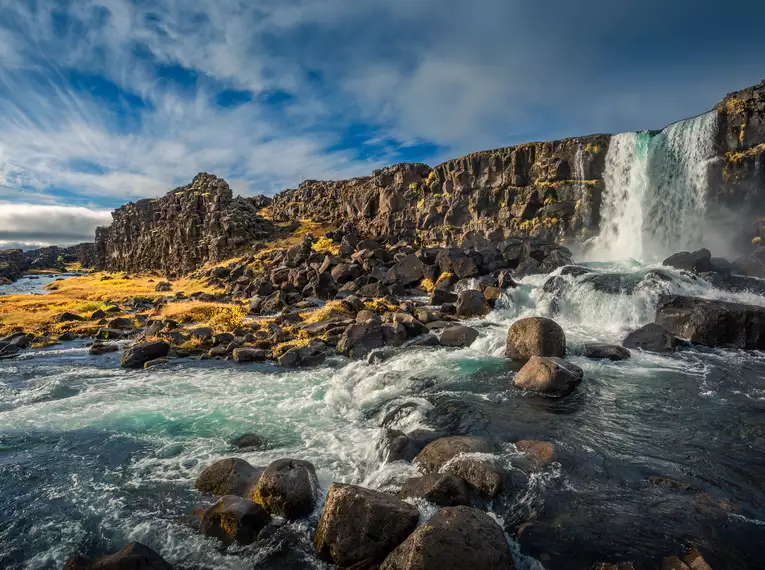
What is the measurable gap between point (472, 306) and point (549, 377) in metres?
15.8

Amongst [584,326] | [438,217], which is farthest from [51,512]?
[438,217]

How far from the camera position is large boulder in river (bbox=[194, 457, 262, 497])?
976 centimetres

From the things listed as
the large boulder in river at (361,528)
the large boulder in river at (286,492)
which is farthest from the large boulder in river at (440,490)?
the large boulder in river at (286,492)

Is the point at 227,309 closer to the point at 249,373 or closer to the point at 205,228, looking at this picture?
the point at 249,373

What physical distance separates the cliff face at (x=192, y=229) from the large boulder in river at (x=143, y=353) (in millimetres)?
49585

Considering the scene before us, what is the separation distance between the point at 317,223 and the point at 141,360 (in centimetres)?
7218

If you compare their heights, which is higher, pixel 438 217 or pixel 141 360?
pixel 438 217

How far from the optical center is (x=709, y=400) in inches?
569

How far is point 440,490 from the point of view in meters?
8.82

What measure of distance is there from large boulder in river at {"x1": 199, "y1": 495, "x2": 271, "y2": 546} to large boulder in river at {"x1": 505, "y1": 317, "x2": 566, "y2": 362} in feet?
48.5

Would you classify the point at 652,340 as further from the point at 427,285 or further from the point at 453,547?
the point at 427,285

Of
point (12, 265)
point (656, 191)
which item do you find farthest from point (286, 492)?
point (12, 265)

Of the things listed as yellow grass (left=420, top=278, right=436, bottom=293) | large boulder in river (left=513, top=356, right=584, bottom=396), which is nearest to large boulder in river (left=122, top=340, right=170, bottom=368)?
large boulder in river (left=513, top=356, right=584, bottom=396)

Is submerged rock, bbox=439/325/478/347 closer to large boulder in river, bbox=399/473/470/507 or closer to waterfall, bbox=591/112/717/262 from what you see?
large boulder in river, bbox=399/473/470/507
